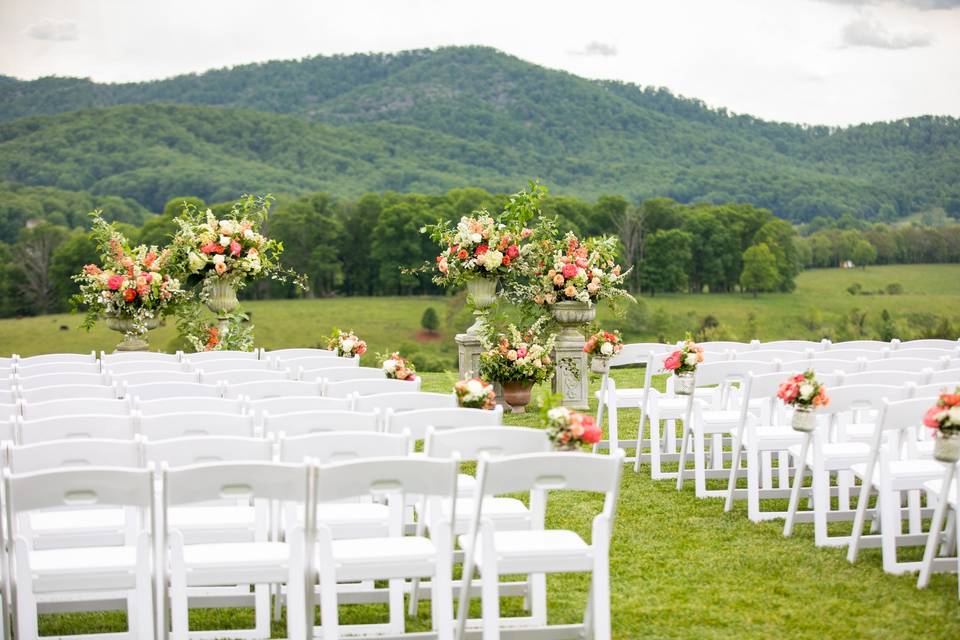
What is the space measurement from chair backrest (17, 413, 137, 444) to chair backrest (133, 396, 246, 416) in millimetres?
474

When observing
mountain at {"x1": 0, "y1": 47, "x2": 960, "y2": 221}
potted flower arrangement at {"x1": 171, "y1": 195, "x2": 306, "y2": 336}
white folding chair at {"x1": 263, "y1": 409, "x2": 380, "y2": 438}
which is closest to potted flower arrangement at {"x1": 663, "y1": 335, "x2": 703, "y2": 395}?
white folding chair at {"x1": 263, "y1": 409, "x2": 380, "y2": 438}

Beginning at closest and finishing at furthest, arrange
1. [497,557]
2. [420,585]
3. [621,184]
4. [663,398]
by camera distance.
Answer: [497,557]
[420,585]
[663,398]
[621,184]

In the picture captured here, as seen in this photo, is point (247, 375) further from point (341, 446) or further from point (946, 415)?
point (946, 415)

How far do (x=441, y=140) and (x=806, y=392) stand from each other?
215ft

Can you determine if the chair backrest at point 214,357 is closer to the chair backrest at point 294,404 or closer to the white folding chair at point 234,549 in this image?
the chair backrest at point 294,404

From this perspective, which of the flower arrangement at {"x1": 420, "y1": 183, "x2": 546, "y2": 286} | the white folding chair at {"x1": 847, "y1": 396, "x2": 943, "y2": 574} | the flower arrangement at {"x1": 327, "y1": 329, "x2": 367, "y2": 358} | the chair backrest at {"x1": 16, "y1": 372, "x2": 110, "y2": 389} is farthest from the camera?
the flower arrangement at {"x1": 420, "y1": 183, "x2": 546, "y2": 286}

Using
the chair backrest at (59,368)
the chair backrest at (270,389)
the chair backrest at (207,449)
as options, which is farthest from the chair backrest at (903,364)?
the chair backrest at (59,368)

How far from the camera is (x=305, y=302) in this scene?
4606 cm

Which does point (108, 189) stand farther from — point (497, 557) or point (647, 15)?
point (497, 557)

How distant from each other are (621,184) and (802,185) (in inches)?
458

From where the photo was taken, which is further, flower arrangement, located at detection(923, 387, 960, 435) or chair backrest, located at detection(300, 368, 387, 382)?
chair backrest, located at detection(300, 368, 387, 382)

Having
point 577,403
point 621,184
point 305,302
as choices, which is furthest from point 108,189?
point 577,403

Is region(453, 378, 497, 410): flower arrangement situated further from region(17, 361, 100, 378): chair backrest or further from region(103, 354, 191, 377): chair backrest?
region(17, 361, 100, 378): chair backrest

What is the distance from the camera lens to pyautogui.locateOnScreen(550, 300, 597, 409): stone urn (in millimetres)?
10953
